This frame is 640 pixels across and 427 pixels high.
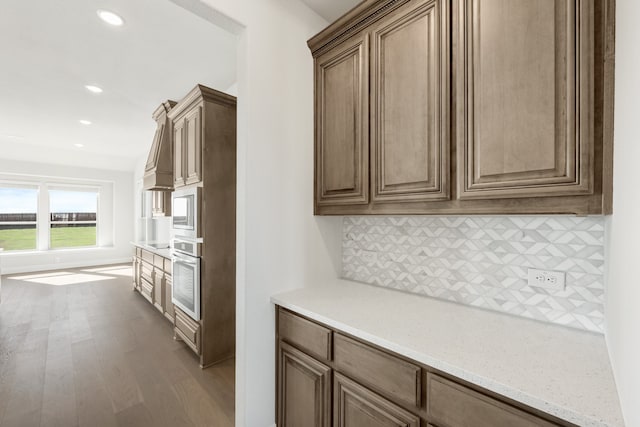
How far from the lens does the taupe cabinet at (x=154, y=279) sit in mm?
3400

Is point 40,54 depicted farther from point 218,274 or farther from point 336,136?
point 336,136

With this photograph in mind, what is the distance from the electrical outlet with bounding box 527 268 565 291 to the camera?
3.95 feet

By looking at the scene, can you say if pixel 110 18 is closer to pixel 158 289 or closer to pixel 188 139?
pixel 188 139

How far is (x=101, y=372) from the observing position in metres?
2.44

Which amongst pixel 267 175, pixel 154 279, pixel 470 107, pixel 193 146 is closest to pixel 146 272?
pixel 154 279

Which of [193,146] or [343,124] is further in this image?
[193,146]

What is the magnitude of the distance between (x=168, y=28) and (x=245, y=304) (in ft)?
7.22

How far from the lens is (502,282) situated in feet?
4.48

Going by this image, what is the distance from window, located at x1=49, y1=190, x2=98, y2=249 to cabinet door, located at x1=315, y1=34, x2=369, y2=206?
802 cm

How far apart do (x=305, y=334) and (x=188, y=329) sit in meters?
1.84

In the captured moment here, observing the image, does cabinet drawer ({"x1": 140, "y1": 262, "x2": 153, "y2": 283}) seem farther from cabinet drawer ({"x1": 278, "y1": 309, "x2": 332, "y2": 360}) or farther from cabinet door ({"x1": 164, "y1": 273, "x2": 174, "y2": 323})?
cabinet drawer ({"x1": 278, "y1": 309, "x2": 332, "y2": 360})

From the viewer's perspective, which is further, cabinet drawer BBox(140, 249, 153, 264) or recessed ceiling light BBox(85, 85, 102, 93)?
cabinet drawer BBox(140, 249, 153, 264)

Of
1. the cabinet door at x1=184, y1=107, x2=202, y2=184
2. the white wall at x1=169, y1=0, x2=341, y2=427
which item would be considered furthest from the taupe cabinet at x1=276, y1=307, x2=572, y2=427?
the cabinet door at x1=184, y1=107, x2=202, y2=184

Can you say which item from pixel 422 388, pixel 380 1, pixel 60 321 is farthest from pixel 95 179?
pixel 422 388
